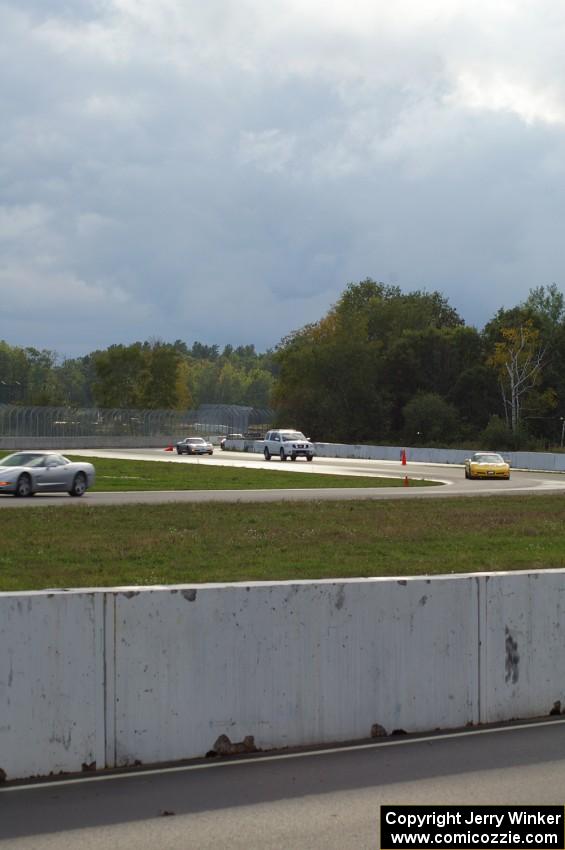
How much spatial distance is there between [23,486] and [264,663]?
1021 inches

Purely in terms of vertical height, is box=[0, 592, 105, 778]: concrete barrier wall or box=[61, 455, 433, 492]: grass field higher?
box=[0, 592, 105, 778]: concrete barrier wall

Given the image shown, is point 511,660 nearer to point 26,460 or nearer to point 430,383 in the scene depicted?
point 26,460

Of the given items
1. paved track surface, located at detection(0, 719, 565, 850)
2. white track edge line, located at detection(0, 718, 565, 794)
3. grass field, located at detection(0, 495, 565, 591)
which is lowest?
white track edge line, located at detection(0, 718, 565, 794)

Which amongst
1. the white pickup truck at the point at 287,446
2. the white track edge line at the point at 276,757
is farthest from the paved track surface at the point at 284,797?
the white pickup truck at the point at 287,446

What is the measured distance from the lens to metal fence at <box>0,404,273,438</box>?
3622 inches

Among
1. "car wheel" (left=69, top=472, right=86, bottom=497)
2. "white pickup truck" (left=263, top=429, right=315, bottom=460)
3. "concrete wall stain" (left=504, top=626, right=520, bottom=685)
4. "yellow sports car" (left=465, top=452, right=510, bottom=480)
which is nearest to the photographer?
"concrete wall stain" (left=504, top=626, right=520, bottom=685)

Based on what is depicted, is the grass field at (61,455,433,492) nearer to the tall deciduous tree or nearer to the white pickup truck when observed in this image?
the white pickup truck

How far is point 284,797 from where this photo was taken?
6984 millimetres

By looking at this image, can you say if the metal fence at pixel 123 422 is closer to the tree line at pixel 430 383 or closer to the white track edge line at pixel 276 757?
the tree line at pixel 430 383

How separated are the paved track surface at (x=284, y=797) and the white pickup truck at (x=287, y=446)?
59381mm

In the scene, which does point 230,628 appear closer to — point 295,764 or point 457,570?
point 295,764

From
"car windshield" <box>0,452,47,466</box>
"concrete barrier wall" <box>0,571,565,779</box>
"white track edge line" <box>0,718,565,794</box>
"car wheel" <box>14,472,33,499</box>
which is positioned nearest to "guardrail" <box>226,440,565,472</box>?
"car windshield" <box>0,452,47,466</box>

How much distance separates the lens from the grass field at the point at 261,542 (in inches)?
597

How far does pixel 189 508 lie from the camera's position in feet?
87.4
